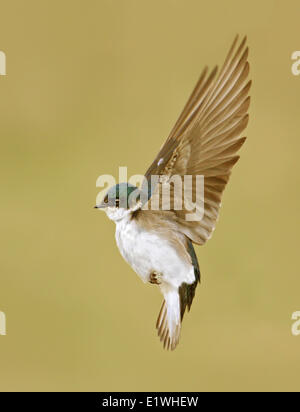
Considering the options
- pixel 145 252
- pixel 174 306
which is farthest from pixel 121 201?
pixel 174 306

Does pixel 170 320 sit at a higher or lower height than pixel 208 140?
lower

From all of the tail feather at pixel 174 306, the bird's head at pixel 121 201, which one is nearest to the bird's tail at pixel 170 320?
the tail feather at pixel 174 306

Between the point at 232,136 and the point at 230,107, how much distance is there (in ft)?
0.11

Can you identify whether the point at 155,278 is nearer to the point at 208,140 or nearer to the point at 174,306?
the point at 174,306

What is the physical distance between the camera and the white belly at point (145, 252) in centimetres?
74

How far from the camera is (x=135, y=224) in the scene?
74cm

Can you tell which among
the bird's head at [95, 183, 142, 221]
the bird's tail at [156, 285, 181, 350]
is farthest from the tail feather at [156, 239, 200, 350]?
the bird's head at [95, 183, 142, 221]

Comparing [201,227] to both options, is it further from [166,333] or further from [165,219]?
[166,333]

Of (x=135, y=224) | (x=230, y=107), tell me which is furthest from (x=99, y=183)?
(x=230, y=107)

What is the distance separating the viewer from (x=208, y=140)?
0.77m

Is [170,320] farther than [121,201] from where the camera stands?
Yes

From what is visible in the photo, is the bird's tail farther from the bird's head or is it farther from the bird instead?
the bird's head

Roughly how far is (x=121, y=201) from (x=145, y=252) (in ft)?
0.23

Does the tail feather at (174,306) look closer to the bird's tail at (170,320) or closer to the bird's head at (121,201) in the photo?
the bird's tail at (170,320)
